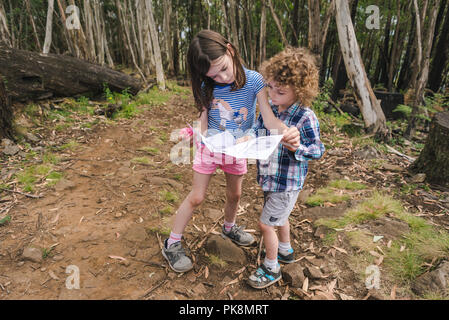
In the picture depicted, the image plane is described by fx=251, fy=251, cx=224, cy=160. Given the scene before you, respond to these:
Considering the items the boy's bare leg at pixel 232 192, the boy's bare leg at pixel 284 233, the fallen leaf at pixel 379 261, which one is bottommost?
the fallen leaf at pixel 379 261

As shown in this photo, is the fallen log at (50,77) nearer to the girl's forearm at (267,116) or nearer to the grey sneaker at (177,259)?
the grey sneaker at (177,259)

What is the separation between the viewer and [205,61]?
1.74 meters

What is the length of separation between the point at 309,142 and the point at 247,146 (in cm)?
46

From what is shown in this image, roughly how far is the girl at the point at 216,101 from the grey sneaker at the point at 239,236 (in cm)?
49

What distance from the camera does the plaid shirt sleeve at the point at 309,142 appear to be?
5.64 ft

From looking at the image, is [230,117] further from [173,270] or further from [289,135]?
[173,270]

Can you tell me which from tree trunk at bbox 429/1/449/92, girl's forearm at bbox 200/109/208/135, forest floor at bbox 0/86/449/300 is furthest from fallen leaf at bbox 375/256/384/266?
tree trunk at bbox 429/1/449/92

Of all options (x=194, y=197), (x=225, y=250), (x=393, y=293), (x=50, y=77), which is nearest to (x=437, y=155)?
(x=393, y=293)

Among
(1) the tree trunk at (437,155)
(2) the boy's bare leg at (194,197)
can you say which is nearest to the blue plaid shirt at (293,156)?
(2) the boy's bare leg at (194,197)

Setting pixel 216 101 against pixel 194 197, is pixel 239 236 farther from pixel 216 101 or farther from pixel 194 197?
pixel 216 101

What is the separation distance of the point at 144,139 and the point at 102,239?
2.91m

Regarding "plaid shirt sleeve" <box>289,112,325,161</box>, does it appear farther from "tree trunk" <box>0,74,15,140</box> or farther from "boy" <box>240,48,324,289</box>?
"tree trunk" <box>0,74,15,140</box>

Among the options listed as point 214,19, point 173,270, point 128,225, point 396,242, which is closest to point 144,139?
point 128,225
